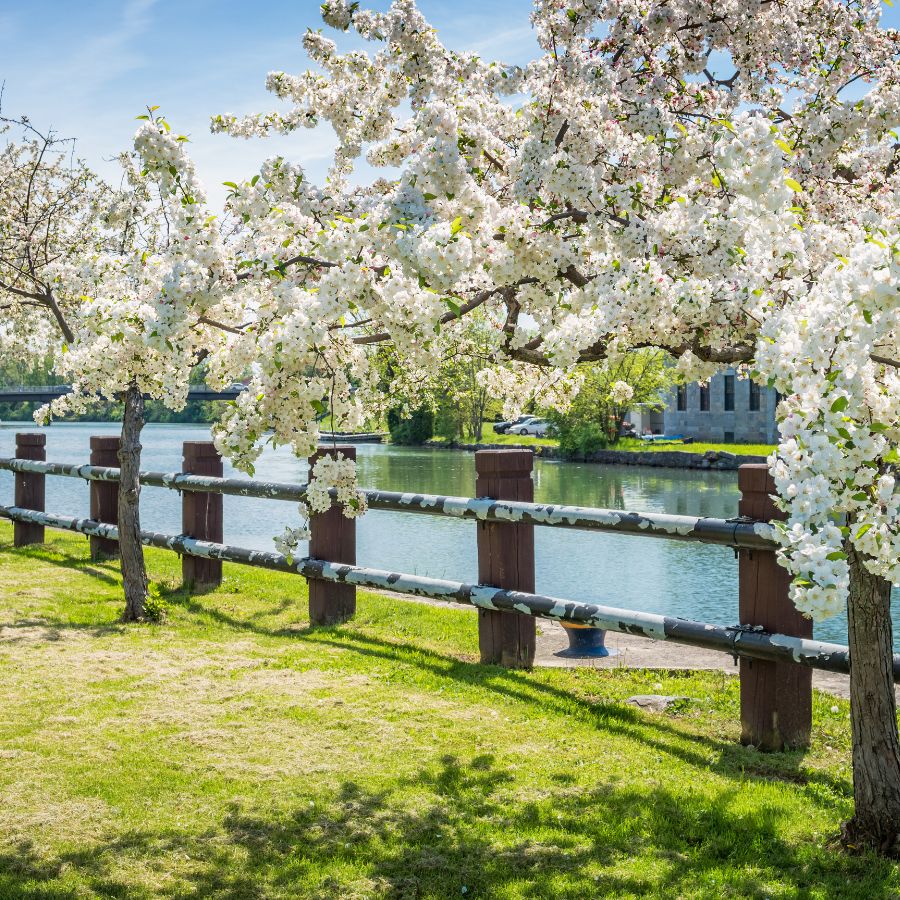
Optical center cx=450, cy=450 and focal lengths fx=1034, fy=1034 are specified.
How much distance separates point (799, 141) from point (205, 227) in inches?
149

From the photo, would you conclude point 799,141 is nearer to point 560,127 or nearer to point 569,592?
point 560,127

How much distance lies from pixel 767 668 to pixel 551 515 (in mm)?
1560

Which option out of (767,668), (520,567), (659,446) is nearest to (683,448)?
(659,446)

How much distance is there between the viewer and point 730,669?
717cm

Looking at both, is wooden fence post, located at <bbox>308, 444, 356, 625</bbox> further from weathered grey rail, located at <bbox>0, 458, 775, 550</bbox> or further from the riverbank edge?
the riverbank edge

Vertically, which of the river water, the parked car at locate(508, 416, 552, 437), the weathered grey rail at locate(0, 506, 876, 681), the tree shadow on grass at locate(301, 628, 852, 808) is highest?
the parked car at locate(508, 416, 552, 437)

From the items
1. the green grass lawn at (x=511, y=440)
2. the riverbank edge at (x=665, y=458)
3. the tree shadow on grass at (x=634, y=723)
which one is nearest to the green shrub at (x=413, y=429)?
the green grass lawn at (x=511, y=440)

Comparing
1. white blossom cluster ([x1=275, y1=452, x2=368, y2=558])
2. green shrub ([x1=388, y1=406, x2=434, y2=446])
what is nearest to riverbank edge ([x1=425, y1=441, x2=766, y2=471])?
green shrub ([x1=388, y1=406, x2=434, y2=446])

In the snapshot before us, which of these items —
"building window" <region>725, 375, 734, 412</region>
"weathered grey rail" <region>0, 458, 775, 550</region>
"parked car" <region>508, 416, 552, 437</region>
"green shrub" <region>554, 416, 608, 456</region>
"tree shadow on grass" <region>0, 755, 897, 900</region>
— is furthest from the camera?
"parked car" <region>508, 416, 552, 437</region>

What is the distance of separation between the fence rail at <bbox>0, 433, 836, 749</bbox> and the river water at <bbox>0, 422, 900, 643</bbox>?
6750 millimetres

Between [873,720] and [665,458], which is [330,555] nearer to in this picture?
[873,720]

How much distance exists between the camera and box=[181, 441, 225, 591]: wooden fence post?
927cm

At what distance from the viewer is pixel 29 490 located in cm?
1250

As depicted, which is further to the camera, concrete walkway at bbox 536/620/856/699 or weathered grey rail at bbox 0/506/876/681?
concrete walkway at bbox 536/620/856/699
